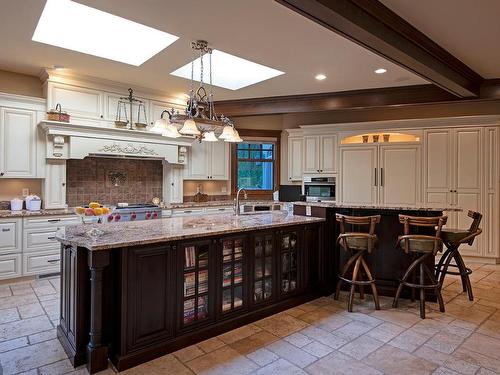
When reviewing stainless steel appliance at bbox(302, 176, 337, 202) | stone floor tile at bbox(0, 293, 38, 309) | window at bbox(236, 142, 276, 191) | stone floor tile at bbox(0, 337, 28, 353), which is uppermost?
window at bbox(236, 142, 276, 191)

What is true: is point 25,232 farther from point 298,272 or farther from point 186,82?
point 298,272

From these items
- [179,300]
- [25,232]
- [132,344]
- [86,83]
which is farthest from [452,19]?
[25,232]

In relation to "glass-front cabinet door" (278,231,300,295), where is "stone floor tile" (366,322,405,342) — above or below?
below

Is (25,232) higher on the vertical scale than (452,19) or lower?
lower

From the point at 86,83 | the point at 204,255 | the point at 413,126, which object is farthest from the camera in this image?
the point at 413,126

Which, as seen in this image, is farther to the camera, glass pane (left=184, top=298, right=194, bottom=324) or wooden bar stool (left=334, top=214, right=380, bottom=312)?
wooden bar stool (left=334, top=214, right=380, bottom=312)

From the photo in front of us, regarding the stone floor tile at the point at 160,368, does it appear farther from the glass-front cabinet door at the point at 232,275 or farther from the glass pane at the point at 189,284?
the glass-front cabinet door at the point at 232,275

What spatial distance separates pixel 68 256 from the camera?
2.62 metres

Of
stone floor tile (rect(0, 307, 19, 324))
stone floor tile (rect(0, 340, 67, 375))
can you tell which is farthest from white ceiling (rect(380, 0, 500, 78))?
stone floor tile (rect(0, 307, 19, 324))

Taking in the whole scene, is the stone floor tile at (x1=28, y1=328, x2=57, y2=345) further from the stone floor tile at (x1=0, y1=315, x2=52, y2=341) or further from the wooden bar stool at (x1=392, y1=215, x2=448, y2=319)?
the wooden bar stool at (x1=392, y1=215, x2=448, y2=319)

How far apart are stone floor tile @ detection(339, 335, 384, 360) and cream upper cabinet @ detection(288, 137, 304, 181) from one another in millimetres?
4272

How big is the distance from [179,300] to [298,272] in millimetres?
1503

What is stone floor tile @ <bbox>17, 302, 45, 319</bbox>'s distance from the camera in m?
3.33

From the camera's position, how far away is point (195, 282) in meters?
2.78
